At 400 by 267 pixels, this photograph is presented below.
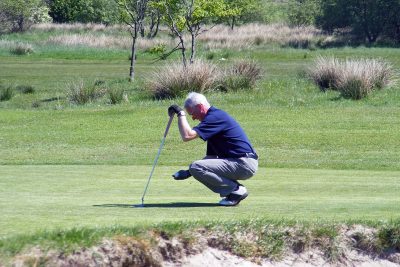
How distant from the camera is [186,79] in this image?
1214 inches

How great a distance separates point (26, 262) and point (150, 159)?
13832 millimetres

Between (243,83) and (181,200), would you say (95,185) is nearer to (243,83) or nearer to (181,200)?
(181,200)

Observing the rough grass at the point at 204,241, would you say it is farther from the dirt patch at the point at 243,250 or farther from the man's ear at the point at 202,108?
the man's ear at the point at 202,108

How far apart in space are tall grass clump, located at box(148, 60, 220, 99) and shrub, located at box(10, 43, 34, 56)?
32.5 m

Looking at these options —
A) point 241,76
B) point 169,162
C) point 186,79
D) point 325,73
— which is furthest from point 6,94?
point 169,162

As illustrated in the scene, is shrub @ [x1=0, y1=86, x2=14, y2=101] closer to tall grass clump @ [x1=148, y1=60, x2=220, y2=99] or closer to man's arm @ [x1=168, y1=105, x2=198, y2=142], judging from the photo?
tall grass clump @ [x1=148, y1=60, x2=220, y2=99]

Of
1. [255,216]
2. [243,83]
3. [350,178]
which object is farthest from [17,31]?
[255,216]

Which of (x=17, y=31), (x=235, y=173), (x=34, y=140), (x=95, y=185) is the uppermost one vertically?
(x=235, y=173)

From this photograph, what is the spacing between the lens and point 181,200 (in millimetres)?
12570

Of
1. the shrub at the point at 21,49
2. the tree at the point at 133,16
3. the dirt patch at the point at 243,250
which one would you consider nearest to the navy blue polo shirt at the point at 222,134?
the dirt patch at the point at 243,250

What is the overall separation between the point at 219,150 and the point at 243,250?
10.6ft

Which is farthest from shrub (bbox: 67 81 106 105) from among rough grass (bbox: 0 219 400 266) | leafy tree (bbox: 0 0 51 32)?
leafy tree (bbox: 0 0 51 32)

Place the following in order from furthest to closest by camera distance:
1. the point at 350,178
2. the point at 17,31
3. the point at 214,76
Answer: the point at 17,31
the point at 214,76
the point at 350,178

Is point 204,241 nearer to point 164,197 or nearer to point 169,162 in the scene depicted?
point 164,197
